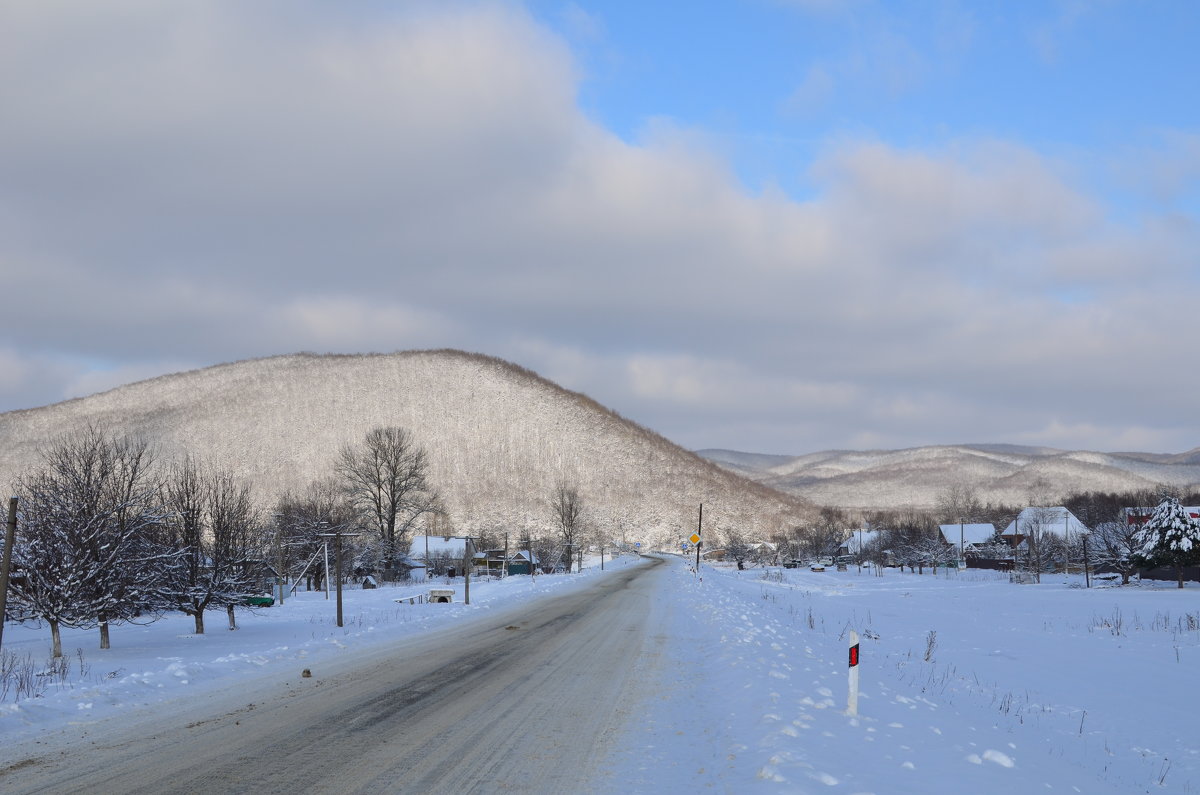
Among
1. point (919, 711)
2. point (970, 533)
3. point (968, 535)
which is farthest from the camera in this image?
point (970, 533)

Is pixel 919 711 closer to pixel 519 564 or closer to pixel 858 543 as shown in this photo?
pixel 519 564

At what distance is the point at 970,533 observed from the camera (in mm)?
122562

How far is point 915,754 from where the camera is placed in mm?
8539

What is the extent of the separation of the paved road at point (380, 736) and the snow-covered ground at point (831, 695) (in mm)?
765

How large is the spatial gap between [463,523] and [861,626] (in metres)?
119

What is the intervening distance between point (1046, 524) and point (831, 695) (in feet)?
364

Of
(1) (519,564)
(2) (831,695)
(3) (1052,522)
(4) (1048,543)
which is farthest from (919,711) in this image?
(3) (1052,522)

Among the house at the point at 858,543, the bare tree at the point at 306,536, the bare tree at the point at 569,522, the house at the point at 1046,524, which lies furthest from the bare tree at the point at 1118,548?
the bare tree at the point at 306,536

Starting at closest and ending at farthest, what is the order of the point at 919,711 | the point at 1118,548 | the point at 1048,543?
the point at 919,711, the point at 1118,548, the point at 1048,543

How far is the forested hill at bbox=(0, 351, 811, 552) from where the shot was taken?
6142 inches

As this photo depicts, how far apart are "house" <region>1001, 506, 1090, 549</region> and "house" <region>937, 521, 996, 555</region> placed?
9157 millimetres

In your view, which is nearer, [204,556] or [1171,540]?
[204,556]

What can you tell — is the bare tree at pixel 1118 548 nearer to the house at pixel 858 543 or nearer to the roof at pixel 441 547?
the house at pixel 858 543

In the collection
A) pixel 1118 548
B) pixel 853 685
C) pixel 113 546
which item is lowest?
pixel 1118 548
